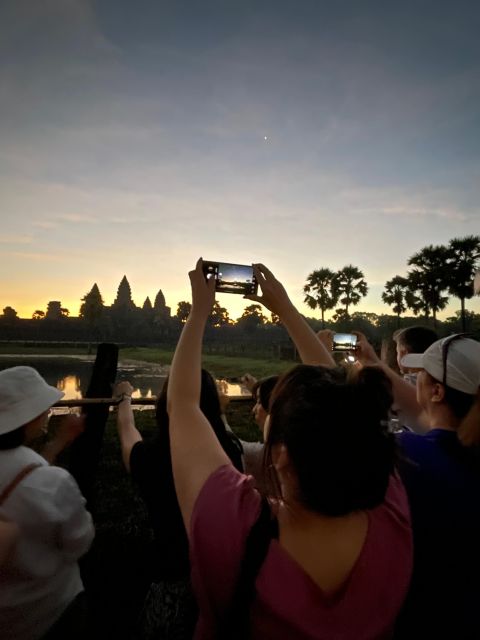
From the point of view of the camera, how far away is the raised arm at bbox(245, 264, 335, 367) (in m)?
1.84

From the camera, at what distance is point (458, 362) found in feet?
5.61

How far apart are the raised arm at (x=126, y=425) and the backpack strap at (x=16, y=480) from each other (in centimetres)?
42

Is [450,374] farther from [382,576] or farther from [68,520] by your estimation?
[68,520]

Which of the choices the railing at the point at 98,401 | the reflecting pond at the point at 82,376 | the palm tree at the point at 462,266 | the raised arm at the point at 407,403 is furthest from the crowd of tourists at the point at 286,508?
the palm tree at the point at 462,266

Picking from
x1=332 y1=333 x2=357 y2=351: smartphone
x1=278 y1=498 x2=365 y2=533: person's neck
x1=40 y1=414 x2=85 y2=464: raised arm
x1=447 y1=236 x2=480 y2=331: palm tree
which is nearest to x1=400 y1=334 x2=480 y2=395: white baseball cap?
x1=278 y1=498 x2=365 y2=533: person's neck

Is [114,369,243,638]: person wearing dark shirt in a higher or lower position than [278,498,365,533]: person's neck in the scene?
lower

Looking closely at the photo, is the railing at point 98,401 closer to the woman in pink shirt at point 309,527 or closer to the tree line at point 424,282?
the woman in pink shirt at point 309,527

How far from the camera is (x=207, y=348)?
221ft

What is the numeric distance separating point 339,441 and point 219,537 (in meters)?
0.35

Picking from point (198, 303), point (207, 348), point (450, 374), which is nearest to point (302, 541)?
point (198, 303)

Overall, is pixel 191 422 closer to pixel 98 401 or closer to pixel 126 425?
pixel 126 425

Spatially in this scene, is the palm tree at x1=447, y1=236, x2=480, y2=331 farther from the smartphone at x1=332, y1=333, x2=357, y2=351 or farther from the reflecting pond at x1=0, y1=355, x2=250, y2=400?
the smartphone at x1=332, y1=333, x2=357, y2=351

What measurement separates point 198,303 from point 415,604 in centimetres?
131

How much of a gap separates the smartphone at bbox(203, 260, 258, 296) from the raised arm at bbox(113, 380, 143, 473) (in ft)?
3.16
